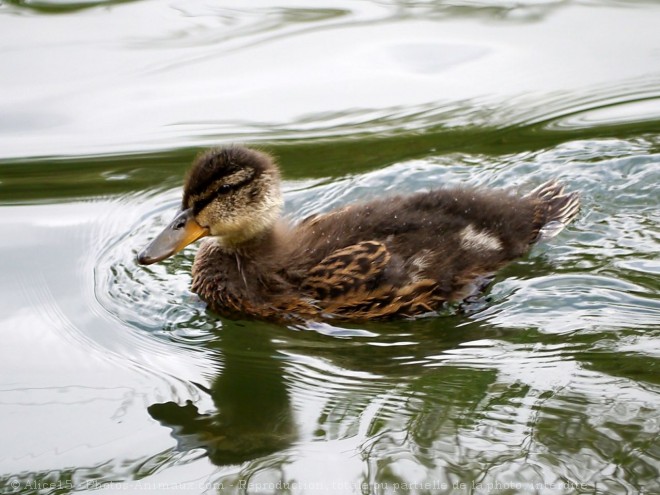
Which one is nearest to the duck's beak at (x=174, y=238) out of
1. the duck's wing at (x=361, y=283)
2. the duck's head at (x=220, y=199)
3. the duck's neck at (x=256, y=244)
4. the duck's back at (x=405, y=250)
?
the duck's head at (x=220, y=199)

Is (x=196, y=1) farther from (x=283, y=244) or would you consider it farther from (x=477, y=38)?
(x=283, y=244)

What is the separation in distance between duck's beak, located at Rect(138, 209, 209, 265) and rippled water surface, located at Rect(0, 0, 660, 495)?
13.0 inches

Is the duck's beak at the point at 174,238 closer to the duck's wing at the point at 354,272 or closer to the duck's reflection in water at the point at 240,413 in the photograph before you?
the duck's reflection in water at the point at 240,413

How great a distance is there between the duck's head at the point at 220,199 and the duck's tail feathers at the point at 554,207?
1.54 m

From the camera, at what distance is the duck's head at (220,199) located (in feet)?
17.8

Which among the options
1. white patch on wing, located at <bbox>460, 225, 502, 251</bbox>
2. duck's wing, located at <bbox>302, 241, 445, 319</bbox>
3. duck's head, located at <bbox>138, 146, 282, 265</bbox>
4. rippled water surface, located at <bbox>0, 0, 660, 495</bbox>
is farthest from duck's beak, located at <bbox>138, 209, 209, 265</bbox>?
white patch on wing, located at <bbox>460, 225, 502, 251</bbox>

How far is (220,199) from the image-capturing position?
543 centimetres

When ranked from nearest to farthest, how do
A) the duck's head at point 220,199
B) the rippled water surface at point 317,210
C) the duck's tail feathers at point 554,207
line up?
the rippled water surface at point 317,210 → the duck's head at point 220,199 → the duck's tail feathers at point 554,207

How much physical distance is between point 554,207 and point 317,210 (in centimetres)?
140

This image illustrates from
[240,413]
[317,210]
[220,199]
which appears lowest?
[240,413]

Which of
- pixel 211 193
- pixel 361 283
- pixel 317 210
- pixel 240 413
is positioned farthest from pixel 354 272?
pixel 317 210

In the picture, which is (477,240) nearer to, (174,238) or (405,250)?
(405,250)

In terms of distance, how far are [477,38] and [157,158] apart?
266 cm

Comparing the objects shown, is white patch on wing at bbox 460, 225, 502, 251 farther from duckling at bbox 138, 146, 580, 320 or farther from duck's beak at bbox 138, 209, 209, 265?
duck's beak at bbox 138, 209, 209, 265
